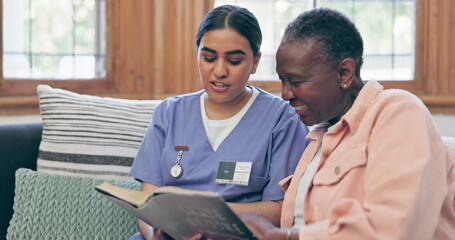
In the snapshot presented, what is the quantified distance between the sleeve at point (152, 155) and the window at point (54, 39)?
120 centimetres

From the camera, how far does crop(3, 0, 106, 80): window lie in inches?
115

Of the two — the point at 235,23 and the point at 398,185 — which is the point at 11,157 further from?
the point at 398,185

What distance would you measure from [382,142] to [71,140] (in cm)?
125

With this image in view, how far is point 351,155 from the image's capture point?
4.90ft

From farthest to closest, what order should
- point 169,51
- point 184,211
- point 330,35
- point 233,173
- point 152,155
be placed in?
point 169,51 → point 152,155 → point 233,173 → point 330,35 → point 184,211

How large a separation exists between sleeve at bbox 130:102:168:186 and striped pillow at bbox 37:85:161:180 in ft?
0.97

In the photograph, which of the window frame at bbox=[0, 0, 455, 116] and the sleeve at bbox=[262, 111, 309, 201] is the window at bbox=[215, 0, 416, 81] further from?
the sleeve at bbox=[262, 111, 309, 201]

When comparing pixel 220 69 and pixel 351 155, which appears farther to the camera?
pixel 220 69

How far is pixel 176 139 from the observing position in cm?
198

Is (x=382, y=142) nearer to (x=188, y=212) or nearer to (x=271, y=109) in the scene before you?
(x=188, y=212)

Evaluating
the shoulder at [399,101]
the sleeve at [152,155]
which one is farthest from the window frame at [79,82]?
the shoulder at [399,101]

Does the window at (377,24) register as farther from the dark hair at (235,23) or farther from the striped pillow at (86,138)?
the dark hair at (235,23)

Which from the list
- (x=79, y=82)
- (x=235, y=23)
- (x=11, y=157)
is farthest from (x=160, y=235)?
(x=79, y=82)

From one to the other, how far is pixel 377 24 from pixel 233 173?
1639 millimetres
